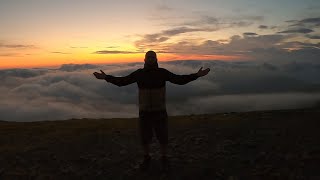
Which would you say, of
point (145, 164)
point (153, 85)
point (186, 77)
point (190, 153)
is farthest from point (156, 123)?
point (190, 153)

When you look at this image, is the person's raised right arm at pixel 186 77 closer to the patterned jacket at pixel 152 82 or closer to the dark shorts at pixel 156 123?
the patterned jacket at pixel 152 82

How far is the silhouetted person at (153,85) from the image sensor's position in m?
9.81

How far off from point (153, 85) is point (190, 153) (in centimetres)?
301

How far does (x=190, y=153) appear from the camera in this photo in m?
12.0

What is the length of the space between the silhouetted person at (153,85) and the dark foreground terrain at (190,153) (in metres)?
1.22

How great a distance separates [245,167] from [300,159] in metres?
1.50

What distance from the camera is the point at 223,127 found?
50.1 feet

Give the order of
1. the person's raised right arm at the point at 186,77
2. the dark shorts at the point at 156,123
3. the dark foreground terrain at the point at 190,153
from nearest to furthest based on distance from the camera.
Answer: the person's raised right arm at the point at 186,77
the dark shorts at the point at 156,123
the dark foreground terrain at the point at 190,153

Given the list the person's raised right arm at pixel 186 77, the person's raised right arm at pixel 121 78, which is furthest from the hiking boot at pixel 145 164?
the person's raised right arm at pixel 186 77

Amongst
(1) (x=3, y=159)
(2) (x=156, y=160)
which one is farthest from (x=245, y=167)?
(1) (x=3, y=159)

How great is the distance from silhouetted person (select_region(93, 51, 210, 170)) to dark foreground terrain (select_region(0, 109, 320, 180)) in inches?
48.2

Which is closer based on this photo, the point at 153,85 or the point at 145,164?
the point at 153,85

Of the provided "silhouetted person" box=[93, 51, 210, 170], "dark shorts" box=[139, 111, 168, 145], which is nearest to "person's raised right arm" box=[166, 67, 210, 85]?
"silhouetted person" box=[93, 51, 210, 170]

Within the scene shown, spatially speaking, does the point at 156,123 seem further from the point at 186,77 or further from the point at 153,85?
the point at 186,77
